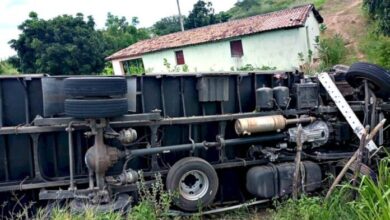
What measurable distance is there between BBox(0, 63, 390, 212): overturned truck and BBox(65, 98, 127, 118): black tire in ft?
0.04

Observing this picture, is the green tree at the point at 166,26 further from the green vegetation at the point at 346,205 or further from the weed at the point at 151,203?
the green vegetation at the point at 346,205

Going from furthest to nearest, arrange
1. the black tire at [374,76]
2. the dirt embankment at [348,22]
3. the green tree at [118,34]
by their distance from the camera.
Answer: the green tree at [118,34], the dirt embankment at [348,22], the black tire at [374,76]

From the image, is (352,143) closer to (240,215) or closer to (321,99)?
(321,99)

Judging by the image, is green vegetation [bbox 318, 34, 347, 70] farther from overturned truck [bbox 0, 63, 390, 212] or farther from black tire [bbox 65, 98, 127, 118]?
black tire [bbox 65, 98, 127, 118]

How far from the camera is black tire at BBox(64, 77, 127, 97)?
4.93 metres

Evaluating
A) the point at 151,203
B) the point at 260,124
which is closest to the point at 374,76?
the point at 260,124

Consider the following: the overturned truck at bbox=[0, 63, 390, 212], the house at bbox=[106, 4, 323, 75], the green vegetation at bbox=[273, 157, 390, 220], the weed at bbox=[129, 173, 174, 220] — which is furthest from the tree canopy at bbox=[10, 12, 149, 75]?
the green vegetation at bbox=[273, 157, 390, 220]

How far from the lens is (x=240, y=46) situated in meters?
27.2

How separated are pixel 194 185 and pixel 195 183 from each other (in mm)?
31

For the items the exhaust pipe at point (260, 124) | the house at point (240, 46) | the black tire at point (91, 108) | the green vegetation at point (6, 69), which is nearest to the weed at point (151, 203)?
the black tire at point (91, 108)

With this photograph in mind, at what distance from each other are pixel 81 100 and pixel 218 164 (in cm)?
228

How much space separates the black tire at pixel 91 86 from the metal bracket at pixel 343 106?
11.3 ft

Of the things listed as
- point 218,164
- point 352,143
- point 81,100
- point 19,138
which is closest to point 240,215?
point 218,164

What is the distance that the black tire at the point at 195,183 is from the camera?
223 inches
